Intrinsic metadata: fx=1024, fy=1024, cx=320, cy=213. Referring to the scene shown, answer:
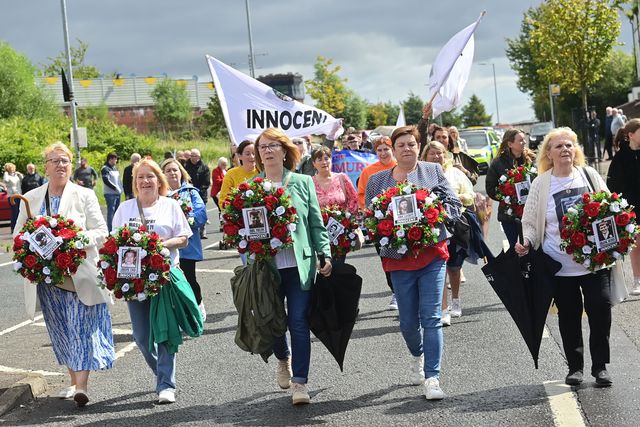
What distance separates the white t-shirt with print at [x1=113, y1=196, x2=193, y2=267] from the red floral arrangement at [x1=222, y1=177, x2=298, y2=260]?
0.63 metres

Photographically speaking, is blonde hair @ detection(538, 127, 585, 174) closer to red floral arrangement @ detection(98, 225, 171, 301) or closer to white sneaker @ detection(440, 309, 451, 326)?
white sneaker @ detection(440, 309, 451, 326)

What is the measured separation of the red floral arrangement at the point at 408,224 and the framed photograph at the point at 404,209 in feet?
0.05

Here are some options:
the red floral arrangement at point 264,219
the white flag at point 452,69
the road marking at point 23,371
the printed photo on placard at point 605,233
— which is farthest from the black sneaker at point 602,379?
the white flag at point 452,69

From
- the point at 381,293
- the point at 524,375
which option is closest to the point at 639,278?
the point at 381,293

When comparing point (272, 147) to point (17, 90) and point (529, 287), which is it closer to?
point (529, 287)

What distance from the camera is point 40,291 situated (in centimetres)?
767

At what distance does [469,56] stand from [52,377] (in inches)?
318

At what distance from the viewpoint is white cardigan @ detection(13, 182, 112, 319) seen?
24.9 feet

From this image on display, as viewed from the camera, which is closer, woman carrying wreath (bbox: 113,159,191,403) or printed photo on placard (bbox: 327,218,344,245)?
woman carrying wreath (bbox: 113,159,191,403)

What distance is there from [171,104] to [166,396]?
87.1m

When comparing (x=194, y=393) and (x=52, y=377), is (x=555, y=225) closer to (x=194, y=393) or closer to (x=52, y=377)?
(x=194, y=393)

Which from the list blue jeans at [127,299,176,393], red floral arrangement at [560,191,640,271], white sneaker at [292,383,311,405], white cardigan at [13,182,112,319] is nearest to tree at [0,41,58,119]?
white cardigan at [13,182,112,319]

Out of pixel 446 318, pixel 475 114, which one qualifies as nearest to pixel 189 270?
pixel 446 318

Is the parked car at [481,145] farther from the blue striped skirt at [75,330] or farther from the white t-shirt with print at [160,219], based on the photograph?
the blue striped skirt at [75,330]
